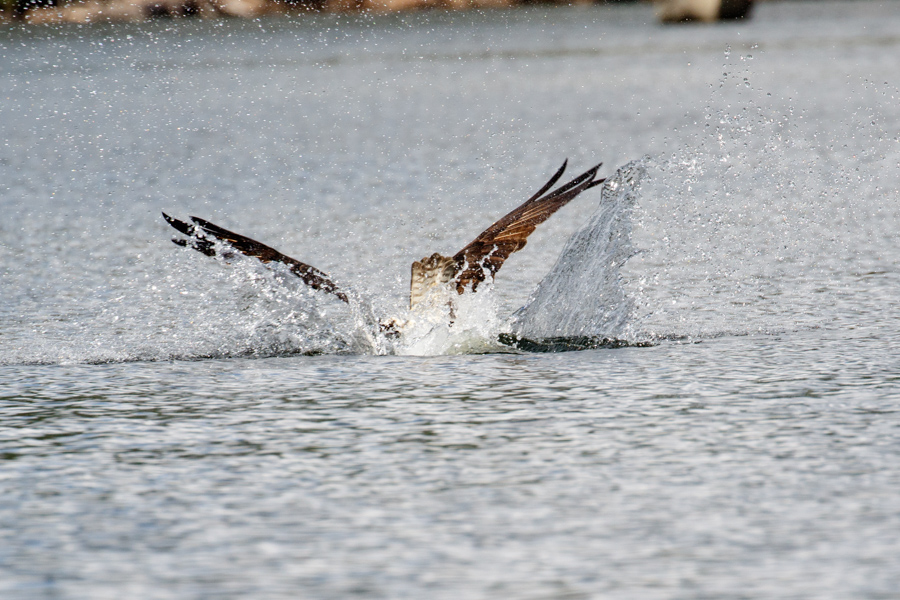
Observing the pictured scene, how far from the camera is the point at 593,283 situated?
6.98 meters

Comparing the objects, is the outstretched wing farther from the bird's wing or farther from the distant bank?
the distant bank

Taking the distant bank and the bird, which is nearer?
the bird

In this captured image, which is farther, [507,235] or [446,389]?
[507,235]

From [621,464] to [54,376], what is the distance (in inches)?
105

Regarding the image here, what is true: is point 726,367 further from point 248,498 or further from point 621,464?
point 248,498

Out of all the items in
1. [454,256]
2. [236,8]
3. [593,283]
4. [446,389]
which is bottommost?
[446,389]

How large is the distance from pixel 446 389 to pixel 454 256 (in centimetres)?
96

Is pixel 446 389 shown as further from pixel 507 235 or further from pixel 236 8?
pixel 236 8

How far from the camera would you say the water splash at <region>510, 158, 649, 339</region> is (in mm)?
6762

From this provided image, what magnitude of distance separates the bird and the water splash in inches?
16.4

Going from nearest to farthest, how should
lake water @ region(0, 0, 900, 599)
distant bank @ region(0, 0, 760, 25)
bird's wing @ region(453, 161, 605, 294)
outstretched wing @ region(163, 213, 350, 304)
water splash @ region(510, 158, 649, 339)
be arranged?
lake water @ region(0, 0, 900, 599) < outstretched wing @ region(163, 213, 350, 304) < bird's wing @ region(453, 161, 605, 294) < water splash @ region(510, 158, 649, 339) < distant bank @ region(0, 0, 760, 25)

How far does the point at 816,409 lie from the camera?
525 cm

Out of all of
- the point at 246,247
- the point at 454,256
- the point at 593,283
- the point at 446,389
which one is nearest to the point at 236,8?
the point at 593,283

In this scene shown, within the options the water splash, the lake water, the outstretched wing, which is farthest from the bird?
the water splash
